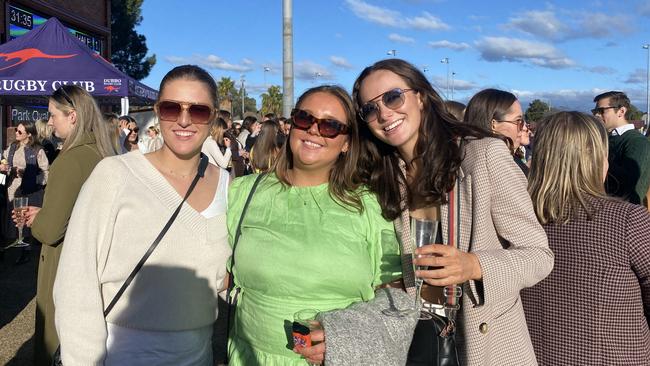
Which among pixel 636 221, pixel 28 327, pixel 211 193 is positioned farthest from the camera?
pixel 28 327

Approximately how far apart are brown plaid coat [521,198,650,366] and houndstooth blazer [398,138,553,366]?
0.42 m

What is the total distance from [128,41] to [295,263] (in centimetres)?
4606

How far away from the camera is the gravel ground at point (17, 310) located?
4941 millimetres

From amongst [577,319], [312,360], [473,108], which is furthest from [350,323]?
[473,108]

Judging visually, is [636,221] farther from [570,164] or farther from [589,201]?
[570,164]

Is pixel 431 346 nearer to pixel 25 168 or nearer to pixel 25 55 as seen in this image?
pixel 25 168

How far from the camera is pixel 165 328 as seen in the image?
217 cm

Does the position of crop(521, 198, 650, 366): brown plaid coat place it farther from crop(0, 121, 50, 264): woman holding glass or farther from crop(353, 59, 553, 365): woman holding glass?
crop(0, 121, 50, 264): woman holding glass

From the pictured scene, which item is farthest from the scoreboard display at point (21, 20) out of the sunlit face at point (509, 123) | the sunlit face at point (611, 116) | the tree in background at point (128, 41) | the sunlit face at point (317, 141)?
the tree in background at point (128, 41)

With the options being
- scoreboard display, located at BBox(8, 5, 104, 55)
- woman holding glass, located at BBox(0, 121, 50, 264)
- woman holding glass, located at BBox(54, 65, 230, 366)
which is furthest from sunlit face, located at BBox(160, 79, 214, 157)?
scoreboard display, located at BBox(8, 5, 104, 55)

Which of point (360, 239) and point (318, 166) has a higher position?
point (318, 166)

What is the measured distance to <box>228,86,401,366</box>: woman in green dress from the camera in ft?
7.05

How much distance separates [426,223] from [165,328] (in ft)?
3.90

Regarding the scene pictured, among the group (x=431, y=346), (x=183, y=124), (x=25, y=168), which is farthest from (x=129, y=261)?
(x=25, y=168)
